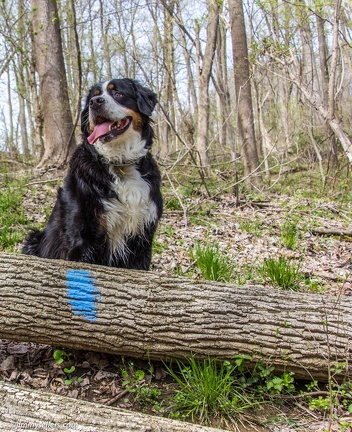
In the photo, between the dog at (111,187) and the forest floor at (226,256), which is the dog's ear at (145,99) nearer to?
the dog at (111,187)

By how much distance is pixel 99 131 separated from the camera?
3.54 m

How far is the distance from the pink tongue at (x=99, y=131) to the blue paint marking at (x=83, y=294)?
4.00ft

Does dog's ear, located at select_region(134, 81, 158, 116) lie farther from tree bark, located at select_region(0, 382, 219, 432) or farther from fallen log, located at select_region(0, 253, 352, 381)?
tree bark, located at select_region(0, 382, 219, 432)

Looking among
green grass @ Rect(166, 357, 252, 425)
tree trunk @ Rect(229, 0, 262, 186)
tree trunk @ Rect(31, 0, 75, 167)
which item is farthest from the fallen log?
tree trunk @ Rect(229, 0, 262, 186)

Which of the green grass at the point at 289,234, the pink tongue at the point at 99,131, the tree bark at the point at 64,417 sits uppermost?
the pink tongue at the point at 99,131

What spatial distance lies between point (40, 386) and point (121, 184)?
1.75 metres

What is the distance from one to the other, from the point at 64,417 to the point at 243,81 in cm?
792

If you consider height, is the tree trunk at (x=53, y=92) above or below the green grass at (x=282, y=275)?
above

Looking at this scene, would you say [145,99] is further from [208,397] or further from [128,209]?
[208,397]

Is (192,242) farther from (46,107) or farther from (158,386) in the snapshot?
(46,107)

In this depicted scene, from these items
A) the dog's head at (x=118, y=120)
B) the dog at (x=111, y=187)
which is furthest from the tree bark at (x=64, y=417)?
the dog's head at (x=118, y=120)

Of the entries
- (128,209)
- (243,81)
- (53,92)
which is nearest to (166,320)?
(128,209)

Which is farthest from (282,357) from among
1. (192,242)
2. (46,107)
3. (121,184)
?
(46,107)

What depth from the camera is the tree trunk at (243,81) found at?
8.58 m
